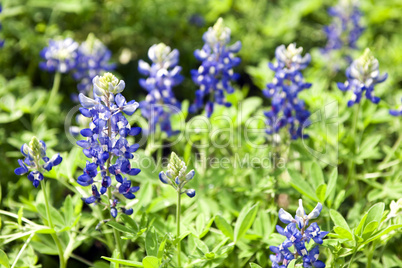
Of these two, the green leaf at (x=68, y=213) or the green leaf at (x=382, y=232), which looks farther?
the green leaf at (x=68, y=213)

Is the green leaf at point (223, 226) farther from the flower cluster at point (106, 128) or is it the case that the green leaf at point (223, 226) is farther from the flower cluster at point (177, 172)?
the flower cluster at point (106, 128)

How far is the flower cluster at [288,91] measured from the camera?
3188 millimetres

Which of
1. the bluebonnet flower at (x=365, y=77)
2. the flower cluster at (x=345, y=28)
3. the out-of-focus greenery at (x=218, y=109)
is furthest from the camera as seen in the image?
the flower cluster at (x=345, y=28)

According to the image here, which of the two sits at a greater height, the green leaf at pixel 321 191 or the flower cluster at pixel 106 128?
the flower cluster at pixel 106 128

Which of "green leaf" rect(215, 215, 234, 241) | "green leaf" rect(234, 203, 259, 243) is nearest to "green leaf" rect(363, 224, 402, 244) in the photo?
"green leaf" rect(234, 203, 259, 243)

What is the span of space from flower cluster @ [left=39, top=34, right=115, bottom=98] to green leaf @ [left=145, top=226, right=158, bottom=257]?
6.41 feet

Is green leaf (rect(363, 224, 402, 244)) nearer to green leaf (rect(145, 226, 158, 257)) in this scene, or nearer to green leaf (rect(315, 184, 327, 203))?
green leaf (rect(315, 184, 327, 203))

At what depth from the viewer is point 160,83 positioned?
3359 millimetres

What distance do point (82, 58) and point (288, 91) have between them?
2006 millimetres

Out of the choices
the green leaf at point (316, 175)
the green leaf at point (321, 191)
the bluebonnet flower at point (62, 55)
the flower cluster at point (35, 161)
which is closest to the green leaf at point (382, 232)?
the green leaf at point (321, 191)

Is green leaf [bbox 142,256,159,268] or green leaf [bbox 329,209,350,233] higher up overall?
green leaf [bbox 329,209,350,233]

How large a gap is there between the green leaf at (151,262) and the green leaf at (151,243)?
0.42 ft

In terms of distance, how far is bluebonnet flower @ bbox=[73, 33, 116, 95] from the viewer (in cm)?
389

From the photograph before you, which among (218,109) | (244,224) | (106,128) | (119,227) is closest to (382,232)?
(244,224)
